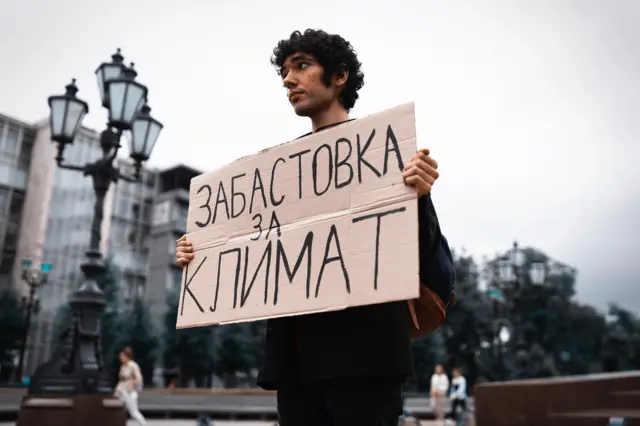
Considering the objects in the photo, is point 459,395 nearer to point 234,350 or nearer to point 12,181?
point 234,350

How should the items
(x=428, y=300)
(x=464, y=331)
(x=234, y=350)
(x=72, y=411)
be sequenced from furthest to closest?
1. (x=464, y=331)
2. (x=234, y=350)
3. (x=72, y=411)
4. (x=428, y=300)

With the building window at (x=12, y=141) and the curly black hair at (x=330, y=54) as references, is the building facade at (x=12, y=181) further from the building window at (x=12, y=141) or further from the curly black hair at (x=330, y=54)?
the curly black hair at (x=330, y=54)

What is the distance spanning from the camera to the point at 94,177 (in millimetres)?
7758

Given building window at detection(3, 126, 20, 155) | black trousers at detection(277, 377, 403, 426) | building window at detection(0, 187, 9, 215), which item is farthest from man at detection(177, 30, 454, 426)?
building window at detection(3, 126, 20, 155)

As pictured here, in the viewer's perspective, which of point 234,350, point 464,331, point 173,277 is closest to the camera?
point 234,350

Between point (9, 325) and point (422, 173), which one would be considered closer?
point (422, 173)

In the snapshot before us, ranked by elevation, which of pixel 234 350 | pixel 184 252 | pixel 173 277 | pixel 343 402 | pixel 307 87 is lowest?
pixel 343 402

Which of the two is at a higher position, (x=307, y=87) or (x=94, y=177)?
(x=94, y=177)

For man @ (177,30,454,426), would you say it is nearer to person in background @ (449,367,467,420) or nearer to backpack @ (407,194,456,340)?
backpack @ (407,194,456,340)

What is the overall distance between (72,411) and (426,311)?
5.79 metres

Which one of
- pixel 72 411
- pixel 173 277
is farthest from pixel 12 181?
pixel 72 411

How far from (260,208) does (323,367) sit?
0.73 meters

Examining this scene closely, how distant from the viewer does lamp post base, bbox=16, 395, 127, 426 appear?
6469mm

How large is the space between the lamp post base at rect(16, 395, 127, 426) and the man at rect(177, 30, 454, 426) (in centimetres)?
539
